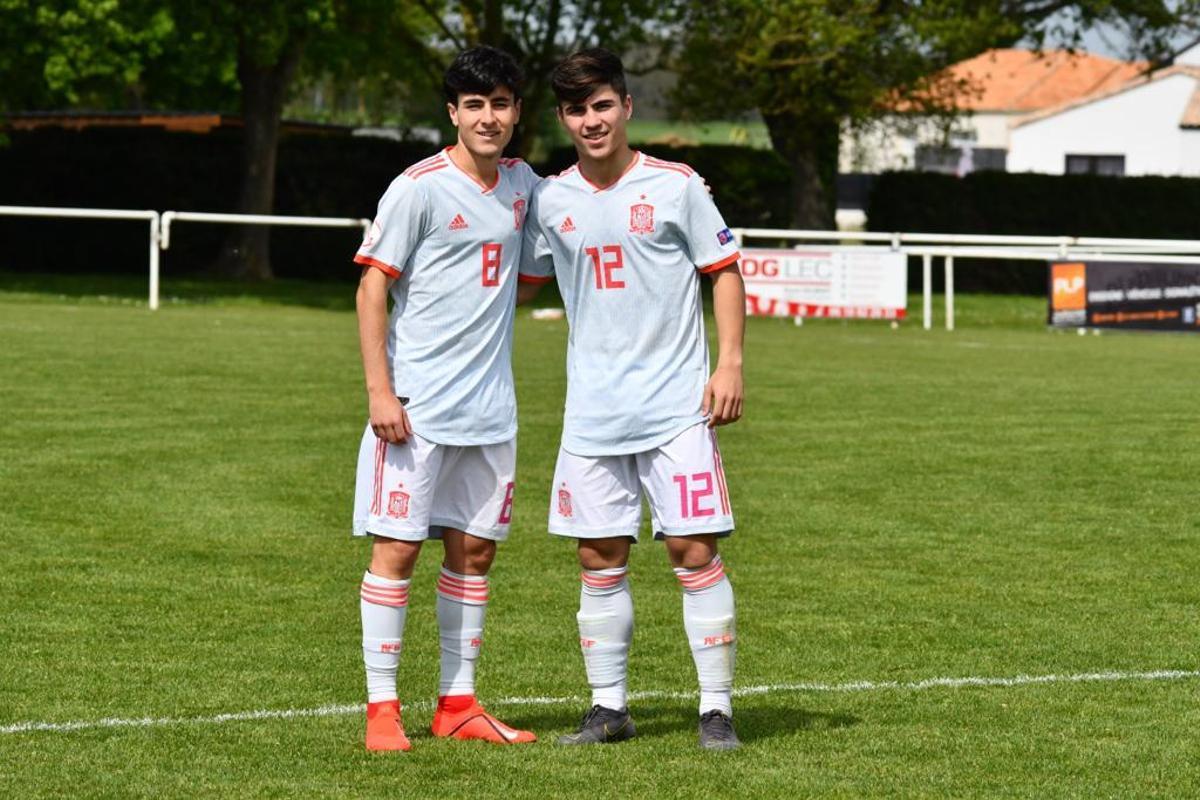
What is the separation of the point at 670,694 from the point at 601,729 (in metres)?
0.82

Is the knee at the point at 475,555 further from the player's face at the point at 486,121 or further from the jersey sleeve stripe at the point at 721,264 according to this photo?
the player's face at the point at 486,121

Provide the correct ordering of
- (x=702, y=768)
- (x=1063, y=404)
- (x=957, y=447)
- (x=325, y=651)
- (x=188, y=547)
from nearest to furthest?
(x=702, y=768)
(x=325, y=651)
(x=188, y=547)
(x=957, y=447)
(x=1063, y=404)

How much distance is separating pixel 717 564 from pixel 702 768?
648 mm

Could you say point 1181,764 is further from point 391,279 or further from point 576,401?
point 391,279

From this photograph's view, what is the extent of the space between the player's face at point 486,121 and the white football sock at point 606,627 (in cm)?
127

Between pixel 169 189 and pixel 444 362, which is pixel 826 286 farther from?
pixel 444 362

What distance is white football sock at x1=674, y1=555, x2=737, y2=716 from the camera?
249 inches

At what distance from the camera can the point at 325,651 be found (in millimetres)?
7855

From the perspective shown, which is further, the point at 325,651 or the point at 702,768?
the point at 325,651

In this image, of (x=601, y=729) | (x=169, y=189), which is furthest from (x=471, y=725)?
(x=169, y=189)

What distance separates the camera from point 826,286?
30125 mm

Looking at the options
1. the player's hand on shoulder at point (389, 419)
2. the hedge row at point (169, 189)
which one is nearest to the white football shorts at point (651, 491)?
the player's hand on shoulder at point (389, 419)

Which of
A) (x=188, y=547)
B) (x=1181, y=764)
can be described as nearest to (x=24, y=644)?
(x=188, y=547)

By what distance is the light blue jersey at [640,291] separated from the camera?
6.19 meters
